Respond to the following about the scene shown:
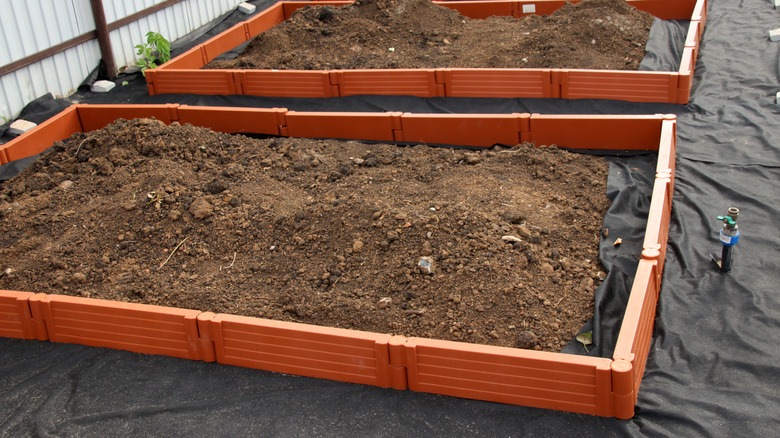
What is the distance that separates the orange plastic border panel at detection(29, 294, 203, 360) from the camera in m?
4.02

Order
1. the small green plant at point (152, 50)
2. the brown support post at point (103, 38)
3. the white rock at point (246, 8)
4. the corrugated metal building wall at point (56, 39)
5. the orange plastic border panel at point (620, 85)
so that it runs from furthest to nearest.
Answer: the white rock at point (246, 8) < the small green plant at point (152, 50) < the brown support post at point (103, 38) < the corrugated metal building wall at point (56, 39) < the orange plastic border panel at point (620, 85)

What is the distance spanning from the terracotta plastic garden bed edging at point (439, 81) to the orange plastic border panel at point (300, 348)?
160 inches

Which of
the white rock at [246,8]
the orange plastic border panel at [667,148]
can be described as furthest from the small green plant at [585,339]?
the white rock at [246,8]

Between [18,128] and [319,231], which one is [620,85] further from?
[18,128]

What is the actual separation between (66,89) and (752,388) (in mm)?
7618

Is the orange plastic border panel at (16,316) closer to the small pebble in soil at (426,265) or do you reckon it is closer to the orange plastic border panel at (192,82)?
the small pebble in soil at (426,265)

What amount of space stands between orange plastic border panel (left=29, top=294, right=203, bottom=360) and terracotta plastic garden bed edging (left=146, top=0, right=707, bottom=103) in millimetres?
3980

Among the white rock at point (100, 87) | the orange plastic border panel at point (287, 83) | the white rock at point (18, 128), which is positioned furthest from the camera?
the white rock at point (100, 87)

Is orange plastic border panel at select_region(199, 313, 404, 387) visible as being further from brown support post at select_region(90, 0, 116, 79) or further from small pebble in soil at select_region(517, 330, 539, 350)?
brown support post at select_region(90, 0, 116, 79)

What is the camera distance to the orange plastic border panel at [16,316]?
430 cm

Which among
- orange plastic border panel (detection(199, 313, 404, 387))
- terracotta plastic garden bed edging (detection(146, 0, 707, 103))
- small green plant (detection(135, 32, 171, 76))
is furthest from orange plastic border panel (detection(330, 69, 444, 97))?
orange plastic border panel (detection(199, 313, 404, 387))

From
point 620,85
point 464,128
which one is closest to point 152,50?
point 464,128

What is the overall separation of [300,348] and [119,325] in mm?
1207

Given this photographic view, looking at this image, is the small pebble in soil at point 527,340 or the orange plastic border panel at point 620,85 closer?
the small pebble in soil at point 527,340
